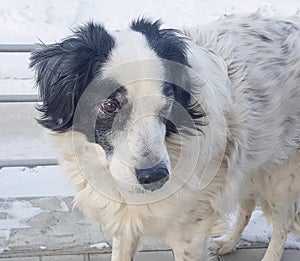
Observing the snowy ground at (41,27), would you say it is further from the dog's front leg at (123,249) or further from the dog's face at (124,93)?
the dog's face at (124,93)

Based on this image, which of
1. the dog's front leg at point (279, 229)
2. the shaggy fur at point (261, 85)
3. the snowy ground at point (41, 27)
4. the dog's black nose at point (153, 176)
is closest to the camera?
the dog's black nose at point (153, 176)

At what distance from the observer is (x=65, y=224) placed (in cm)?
349

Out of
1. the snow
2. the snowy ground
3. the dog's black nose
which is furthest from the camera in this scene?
the snowy ground

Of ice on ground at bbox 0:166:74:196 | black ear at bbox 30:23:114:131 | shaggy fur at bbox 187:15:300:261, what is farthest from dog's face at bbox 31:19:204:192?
ice on ground at bbox 0:166:74:196

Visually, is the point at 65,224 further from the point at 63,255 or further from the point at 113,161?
the point at 113,161

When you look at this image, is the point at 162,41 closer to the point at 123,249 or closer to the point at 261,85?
the point at 261,85

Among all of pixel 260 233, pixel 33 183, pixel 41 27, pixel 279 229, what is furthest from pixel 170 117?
pixel 41 27

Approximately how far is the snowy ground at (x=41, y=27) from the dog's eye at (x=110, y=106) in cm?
163

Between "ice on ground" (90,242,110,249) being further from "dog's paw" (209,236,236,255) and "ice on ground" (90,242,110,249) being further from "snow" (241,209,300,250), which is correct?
"snow" (241,209,300,250)

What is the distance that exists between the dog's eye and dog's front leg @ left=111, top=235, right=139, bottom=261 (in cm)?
94

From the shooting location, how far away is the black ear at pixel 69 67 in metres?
2.27

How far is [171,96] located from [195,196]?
21.7 inches

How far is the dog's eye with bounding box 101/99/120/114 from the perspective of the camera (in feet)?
7.32

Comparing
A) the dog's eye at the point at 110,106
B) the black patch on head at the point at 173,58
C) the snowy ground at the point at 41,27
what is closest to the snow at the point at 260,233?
the snowy ground at the point at 41,27
